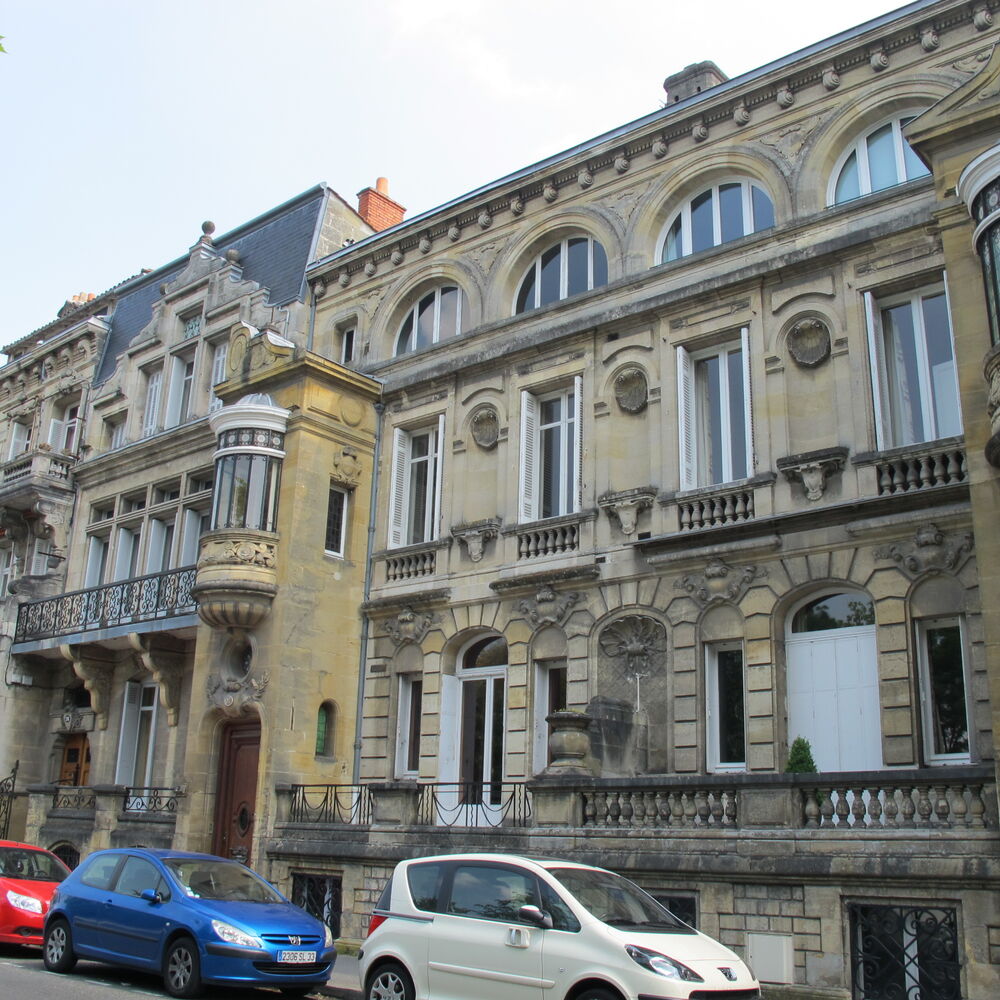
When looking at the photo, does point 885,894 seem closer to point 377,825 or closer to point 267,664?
point 377,825

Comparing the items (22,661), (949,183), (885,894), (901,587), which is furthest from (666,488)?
(22,661)

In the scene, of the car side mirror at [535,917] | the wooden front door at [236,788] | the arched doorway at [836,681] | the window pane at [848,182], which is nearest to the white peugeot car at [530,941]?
the car side mirror at [535,917]

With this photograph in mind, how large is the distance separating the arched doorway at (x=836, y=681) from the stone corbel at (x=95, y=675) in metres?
16.1

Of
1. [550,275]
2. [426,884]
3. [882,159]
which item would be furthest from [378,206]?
[426,884]

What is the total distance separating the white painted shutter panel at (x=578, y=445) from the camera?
18.6 m

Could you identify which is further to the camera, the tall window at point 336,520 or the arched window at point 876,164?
the tall window at point 336,520

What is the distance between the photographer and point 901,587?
14.8 m

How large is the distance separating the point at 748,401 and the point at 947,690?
5084 mm

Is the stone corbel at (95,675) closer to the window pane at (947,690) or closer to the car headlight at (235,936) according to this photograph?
the car headlight at (235,936)

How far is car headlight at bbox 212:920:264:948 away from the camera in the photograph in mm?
12023

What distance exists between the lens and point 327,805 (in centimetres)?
1903

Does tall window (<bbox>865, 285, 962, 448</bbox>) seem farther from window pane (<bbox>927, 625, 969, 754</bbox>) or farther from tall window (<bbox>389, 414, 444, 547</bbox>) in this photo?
tall window (<bbox>389, 414, 444, 547</bbox>)

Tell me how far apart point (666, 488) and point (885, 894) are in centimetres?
723

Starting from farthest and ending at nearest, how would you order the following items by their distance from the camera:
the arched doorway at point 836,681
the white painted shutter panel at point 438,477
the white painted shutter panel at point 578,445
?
1. the white painted shutter panel at point 438,477
2. the white painted shutter panel at point 578,445
3. the arched doorway at point 836,681
